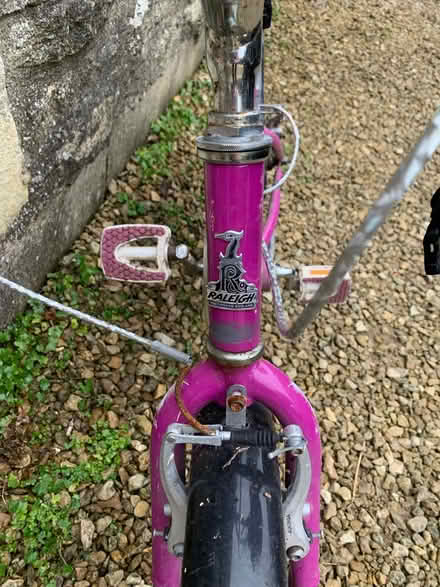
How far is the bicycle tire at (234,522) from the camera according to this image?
0.66 meters

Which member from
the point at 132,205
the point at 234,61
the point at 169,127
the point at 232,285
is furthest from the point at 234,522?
the point at 169,127

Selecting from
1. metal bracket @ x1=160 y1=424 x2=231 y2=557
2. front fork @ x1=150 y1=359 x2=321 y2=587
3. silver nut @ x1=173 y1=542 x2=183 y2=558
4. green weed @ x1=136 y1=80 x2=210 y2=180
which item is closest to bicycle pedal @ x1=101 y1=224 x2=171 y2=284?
front fork @ x1=150 y1=359 x2=321 y2=587

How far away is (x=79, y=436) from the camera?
1.44 m

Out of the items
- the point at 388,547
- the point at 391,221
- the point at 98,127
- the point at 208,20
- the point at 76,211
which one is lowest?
the point at 388,547

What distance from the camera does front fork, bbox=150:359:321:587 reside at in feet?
2.92

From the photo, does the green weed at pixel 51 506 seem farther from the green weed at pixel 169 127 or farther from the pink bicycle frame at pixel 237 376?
the green weed at pixel 169 127

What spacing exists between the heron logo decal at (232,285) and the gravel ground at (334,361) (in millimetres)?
811

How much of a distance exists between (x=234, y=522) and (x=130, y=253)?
0.80 m

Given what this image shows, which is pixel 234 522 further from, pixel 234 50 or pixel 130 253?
pixel 130 253

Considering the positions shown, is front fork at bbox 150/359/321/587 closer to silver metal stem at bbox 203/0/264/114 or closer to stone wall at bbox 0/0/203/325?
silver metal stem at bbox 203/0/264/114

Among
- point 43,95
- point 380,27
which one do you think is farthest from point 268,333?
point 380,27

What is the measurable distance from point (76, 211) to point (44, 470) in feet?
2.95

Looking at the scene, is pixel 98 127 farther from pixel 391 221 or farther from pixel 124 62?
pixel 391 221

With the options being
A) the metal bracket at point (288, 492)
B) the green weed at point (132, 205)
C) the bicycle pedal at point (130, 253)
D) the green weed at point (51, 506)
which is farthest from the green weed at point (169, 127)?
the metal bracket at point (288, 492)
